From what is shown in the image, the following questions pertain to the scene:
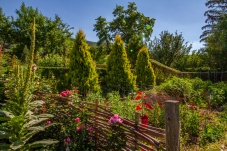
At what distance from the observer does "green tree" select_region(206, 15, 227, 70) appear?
14.1 meters

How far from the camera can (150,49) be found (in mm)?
22547

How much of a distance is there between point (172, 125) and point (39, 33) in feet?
72.9

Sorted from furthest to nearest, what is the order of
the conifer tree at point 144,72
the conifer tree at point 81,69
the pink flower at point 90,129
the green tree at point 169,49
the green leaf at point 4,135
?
the green tree at point 169,49 < the conifer tree at point 144,72 < the conifer tree at point 81,69 < the pink flower at point 90,129 < the green leaf at point 4,135

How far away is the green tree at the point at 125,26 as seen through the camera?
81.7 ft

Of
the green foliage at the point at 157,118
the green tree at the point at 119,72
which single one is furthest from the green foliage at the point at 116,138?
the green tree at the point at 119,72

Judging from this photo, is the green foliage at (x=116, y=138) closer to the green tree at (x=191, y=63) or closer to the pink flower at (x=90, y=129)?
the pink flower at (x=90, y=129)

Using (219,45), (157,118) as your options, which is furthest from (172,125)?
(219,45)

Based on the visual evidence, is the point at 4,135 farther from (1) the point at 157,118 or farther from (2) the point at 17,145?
(1) the point at 157,118

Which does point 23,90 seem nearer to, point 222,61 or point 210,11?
point 222,61

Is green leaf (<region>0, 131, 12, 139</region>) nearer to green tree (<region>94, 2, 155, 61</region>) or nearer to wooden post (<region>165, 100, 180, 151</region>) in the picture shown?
wooden post (<region>165, 100, 180, 151</region>)

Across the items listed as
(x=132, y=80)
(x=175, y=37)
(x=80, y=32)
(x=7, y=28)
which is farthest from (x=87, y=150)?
(x=7, y=28)

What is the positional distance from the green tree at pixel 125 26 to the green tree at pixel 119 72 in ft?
52.1

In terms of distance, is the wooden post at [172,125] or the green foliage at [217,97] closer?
the wooden post at [172,125]

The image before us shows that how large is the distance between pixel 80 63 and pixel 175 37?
15585mm
